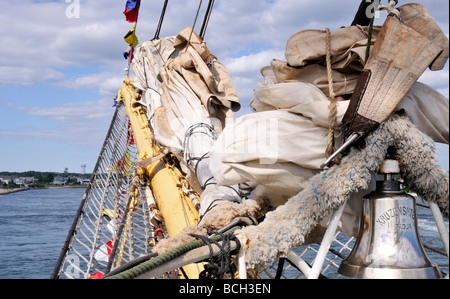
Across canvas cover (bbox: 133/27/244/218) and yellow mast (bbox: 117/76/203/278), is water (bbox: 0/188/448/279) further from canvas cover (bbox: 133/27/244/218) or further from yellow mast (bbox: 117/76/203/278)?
canvas cover (bbox: 133/27/244/218)

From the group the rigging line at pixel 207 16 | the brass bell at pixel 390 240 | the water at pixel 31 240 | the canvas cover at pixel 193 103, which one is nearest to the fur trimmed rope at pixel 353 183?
the brass bell at pixel 390 240

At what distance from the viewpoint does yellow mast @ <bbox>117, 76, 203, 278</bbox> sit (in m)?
2.68

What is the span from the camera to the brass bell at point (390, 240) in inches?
48.1

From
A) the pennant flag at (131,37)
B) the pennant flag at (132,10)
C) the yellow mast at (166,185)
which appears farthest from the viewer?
the pennant flag at (131,37)

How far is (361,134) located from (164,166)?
91.8 inches

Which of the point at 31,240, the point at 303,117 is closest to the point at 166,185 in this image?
the point at 303,117

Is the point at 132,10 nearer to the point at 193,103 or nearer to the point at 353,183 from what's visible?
the point at 193,103

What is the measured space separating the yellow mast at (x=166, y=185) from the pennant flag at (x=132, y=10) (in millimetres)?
1832

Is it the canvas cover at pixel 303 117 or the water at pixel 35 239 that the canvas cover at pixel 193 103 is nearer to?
the canvas cover at pixel 303 117

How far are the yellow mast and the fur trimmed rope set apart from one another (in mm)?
791

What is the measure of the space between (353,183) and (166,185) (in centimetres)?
203

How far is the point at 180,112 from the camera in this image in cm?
320
